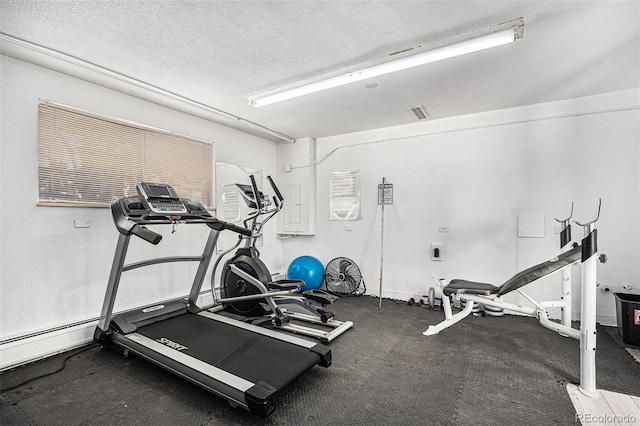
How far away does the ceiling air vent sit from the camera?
3826 millimetres

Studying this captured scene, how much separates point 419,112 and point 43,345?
4701 mm

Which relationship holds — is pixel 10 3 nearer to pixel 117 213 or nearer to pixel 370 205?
pixel 117 213

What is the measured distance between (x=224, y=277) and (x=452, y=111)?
3.59m

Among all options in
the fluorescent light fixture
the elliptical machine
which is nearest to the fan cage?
the elliptical machine

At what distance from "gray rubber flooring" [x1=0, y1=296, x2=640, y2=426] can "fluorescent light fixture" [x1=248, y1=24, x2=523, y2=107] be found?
2556 mm

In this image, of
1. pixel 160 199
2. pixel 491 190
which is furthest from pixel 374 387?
pixel 491 190

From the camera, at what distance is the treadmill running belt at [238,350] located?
210 centimetres

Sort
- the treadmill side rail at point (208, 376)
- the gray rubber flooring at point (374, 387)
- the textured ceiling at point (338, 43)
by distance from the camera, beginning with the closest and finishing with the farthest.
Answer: the treadmill side rail at point (208, 376), the gray rubber flooring at point (374, 387), the textured ceiling at point (338, 43)

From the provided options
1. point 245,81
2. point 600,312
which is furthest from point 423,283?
point 245,81

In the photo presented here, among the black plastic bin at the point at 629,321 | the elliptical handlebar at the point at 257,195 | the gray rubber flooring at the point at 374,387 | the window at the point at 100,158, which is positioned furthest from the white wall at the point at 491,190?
the window at the point at 100,158

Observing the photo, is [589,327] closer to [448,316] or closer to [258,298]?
[448,316]

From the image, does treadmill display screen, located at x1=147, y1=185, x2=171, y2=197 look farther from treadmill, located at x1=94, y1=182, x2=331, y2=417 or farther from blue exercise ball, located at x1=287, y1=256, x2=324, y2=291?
blue exercise ball, located at x1=287, y1=256, x2=324, y2=291

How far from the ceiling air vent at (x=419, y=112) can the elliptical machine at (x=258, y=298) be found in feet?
6.70

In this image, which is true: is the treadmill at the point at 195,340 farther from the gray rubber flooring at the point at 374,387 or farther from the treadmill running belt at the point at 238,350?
the gray rubber flooring at the point at 374,387
